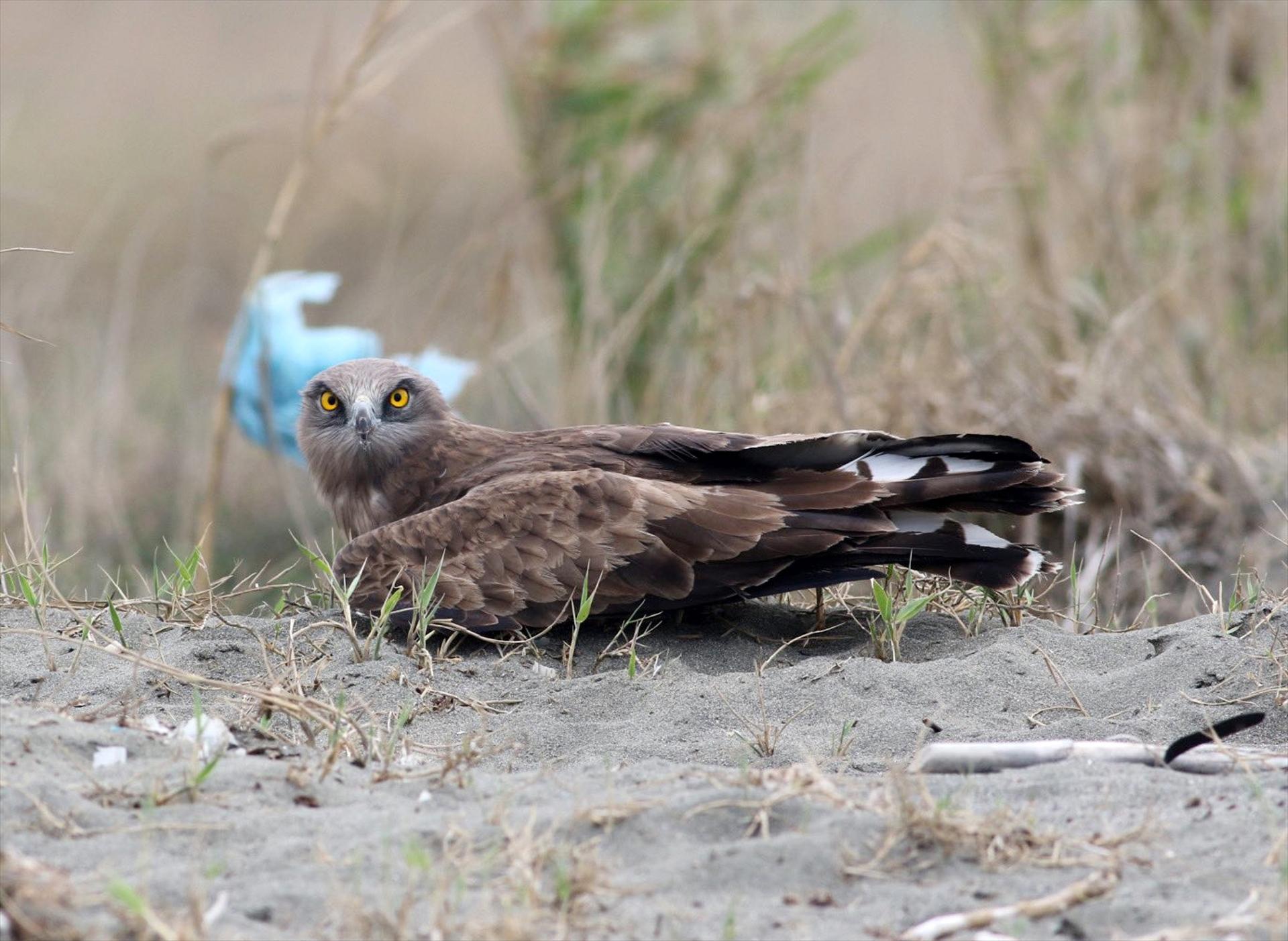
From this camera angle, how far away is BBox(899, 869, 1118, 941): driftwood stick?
2.11 m

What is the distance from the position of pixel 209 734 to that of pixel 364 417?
1951 mm

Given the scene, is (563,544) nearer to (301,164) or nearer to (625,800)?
(625,800)

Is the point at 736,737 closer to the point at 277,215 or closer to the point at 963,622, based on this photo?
the point at 963,622

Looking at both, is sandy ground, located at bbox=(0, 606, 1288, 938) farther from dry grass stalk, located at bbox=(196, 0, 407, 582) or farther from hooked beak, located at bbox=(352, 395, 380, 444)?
dry grass stalk, located at bbox=(196, 0, 407, 582)

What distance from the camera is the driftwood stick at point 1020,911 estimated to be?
211 cm

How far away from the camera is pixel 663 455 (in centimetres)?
432

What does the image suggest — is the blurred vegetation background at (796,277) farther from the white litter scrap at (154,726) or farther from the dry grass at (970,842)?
the dry grass at (970,842)

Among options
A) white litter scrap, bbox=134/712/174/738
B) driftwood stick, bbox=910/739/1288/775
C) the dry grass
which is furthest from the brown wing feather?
the dry grass

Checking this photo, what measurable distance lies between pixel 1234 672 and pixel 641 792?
153cm

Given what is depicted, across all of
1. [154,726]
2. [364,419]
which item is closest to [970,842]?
[154,726]

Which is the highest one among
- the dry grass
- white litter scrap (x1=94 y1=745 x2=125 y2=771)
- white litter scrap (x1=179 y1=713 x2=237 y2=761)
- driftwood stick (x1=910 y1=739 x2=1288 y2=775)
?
white litter scrap (x1=94 y1=745 x2=125 y2=771)

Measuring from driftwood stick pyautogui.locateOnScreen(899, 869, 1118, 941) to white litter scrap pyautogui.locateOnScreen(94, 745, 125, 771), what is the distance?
4.61 ft

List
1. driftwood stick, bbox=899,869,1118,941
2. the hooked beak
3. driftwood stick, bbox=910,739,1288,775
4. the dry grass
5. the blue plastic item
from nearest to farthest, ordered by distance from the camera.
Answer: driftwood stick, bbox=899,869,1118,941, the dry grass, driftwood stick, bbox=910,739,1288,775, the hooked beak, the blue plastic item

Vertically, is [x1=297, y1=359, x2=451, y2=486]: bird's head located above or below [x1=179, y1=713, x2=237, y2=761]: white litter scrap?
above
